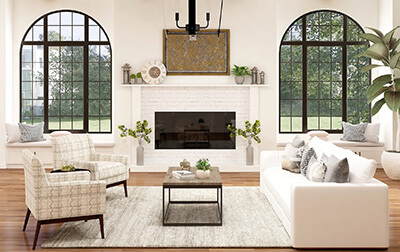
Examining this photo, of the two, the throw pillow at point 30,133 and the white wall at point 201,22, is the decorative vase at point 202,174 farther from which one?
the throw pillow at point 30,133

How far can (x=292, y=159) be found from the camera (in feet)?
18.5

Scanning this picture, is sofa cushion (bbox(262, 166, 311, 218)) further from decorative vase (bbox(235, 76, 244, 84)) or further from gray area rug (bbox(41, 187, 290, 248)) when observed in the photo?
decorative vase (bbox(235, 76, 244, 84))

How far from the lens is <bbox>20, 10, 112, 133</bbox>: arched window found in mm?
8969

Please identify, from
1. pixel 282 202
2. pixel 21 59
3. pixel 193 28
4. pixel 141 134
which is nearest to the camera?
pixel 282 202

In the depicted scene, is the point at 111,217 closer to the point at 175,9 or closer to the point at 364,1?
the point at 175,9

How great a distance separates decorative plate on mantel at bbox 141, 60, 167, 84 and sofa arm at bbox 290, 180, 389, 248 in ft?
16.3

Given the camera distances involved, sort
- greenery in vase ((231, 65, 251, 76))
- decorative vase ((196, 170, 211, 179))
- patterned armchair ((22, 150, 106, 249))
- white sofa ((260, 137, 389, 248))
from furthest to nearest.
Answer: greenery in vase ((231, 65, 251, 76)) → decorative vase ((196, 170, 211, 179)) → patterned armchair ((22, 150, 106, 249)) → white sofa ((260, 137, 389, 248))

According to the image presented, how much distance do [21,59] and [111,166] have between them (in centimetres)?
445

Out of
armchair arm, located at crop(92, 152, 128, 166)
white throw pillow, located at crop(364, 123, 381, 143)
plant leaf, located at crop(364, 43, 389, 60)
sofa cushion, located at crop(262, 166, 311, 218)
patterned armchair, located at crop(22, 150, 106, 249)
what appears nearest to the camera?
patterned armchair, located at crop(22, 150, 106, 249)

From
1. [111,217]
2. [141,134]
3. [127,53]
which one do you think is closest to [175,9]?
[127,53]

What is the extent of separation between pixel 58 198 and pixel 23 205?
1750 mm

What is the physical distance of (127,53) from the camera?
8453 mm

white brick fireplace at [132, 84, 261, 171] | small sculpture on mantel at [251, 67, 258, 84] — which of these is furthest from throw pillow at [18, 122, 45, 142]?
small sculpture on mantel at [251, 67, 258, 84]

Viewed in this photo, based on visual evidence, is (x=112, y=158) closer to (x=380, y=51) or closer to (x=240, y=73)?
(x=240, y=73)
